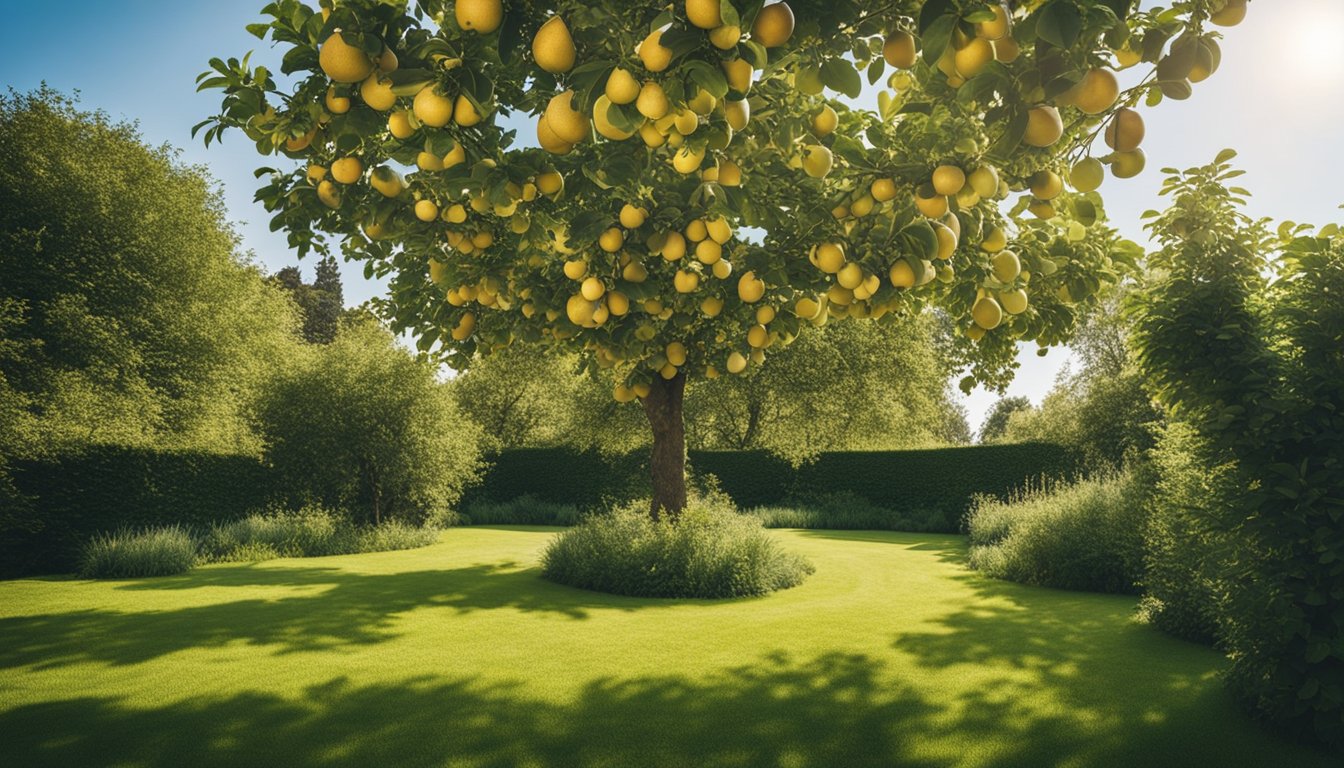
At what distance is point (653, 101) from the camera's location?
7.04 feet

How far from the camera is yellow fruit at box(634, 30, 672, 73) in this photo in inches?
81.0

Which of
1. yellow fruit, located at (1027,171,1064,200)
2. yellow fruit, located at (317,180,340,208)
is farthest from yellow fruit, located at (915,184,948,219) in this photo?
yellow fruit, located at (317,180,340,208)

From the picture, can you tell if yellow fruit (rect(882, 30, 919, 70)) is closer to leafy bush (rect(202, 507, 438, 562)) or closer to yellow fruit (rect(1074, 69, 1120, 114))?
yellow fruit (rect(1074, 69, 1120, 114))

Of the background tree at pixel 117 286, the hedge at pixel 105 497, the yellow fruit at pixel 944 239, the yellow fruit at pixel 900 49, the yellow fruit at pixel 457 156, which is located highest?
the background tree at pixel 117 286

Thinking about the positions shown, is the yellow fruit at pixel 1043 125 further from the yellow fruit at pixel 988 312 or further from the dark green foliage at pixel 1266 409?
the dark green foliage at pixel 1266 409

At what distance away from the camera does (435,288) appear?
7.05m

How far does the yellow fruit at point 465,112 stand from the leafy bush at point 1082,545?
359 inches

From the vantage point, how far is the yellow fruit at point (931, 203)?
313 centimetres

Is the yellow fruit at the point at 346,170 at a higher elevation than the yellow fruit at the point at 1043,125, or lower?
higher

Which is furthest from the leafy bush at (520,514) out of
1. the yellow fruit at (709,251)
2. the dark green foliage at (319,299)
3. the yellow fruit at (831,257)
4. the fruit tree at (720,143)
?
the dark green foliage at (319,299)

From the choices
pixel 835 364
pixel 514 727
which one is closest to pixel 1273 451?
pixel 514 727

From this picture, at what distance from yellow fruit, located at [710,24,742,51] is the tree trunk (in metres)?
9.47

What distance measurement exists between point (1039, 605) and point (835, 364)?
9.04 meters

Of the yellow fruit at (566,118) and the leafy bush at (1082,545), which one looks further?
the leafy bush at (1082,545)
